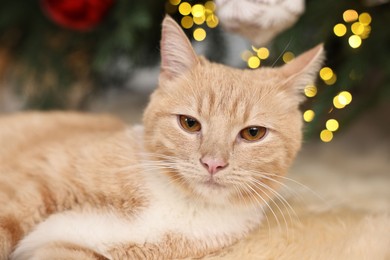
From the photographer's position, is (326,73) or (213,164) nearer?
(213,164)

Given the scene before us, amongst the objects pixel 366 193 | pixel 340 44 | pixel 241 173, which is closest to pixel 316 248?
pixel 241 173

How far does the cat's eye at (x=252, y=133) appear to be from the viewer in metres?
1.12

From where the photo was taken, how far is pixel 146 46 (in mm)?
2289

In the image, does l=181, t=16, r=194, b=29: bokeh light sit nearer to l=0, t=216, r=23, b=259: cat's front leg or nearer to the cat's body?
the cat's body

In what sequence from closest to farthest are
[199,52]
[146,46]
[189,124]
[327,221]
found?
[189,124]
[327,221]
[199,52]
[146,46]

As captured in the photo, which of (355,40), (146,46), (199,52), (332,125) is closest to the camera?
(355,40)

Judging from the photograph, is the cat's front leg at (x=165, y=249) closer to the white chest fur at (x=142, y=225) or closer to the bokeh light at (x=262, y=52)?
the white chest fur at (x=142, y=225)

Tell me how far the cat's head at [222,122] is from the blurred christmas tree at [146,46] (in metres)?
0.13

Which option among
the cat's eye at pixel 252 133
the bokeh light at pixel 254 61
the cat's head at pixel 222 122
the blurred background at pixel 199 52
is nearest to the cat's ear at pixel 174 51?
the cat's head at pixel 222 122

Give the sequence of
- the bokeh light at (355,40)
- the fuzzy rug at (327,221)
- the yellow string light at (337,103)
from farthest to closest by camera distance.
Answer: the yellow string light at (337,103) → the bokeh light at (355,40) → the fuzzy rug at (327,221)

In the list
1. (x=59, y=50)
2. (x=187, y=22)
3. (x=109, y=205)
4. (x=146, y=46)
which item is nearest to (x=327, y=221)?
(x=109, y=205)

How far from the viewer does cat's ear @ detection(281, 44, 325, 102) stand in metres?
Answer: 1.18

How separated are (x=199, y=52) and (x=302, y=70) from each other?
3.47 ft

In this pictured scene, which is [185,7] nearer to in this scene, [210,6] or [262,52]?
[210,6]
